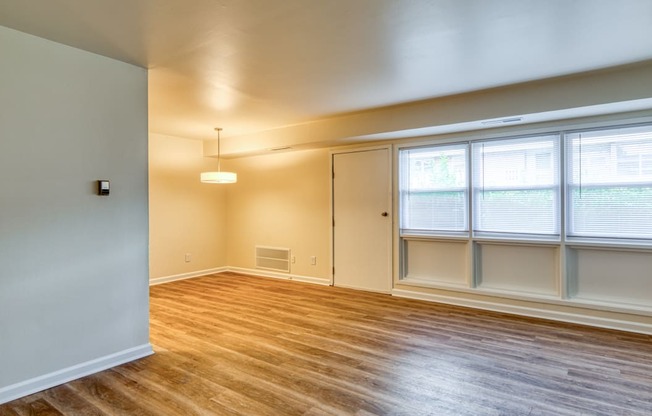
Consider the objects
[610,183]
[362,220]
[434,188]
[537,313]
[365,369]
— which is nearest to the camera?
[365,369]

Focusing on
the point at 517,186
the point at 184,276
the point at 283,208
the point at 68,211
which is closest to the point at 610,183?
the point at 517,186

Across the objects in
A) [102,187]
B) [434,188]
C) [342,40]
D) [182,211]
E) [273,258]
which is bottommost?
[273,258]

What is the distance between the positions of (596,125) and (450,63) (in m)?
1.93

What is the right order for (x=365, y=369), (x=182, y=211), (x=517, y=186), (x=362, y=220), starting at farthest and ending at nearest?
(x=182, y=211), (x=362, y=220), (x=517, y=186), (x=365, y=369)

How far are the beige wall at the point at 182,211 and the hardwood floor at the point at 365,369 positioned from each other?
6.14 feet

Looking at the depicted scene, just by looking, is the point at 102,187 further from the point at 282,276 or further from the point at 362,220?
the point at 282,276

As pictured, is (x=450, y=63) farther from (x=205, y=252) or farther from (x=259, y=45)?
A: (x=205, y=252)

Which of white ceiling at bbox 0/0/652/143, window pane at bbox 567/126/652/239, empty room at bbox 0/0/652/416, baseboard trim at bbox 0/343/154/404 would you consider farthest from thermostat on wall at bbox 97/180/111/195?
window pane at bbox 567/126/652/239

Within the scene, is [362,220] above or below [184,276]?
above

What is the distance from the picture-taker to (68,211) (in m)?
2.62

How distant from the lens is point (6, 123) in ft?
7.73

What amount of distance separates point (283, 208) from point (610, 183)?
444 centimetres

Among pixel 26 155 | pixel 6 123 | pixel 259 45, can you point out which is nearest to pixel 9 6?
pixel 6 123

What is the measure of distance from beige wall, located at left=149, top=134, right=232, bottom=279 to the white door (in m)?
2.49
